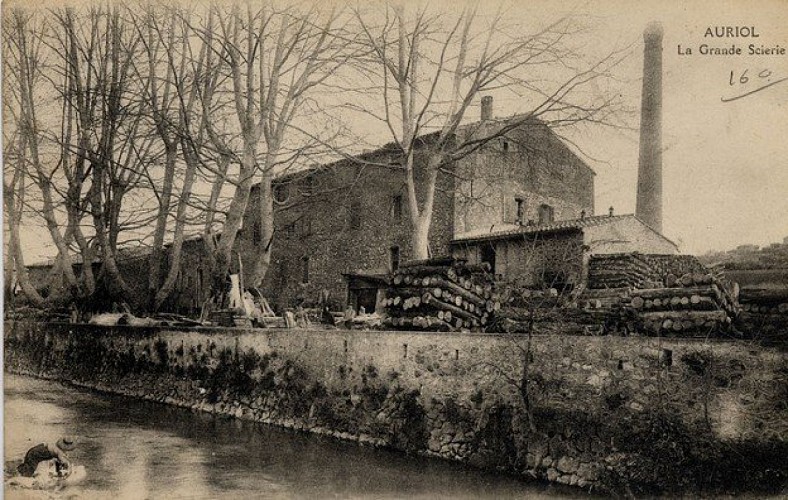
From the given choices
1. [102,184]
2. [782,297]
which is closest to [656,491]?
[782,297]

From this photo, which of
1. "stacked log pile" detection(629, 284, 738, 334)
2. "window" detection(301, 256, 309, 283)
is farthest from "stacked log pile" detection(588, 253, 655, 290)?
"window" detection(301, 256, 309, 283)

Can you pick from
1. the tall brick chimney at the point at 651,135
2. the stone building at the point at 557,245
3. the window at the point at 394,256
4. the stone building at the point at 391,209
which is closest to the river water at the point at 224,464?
the tall brick chimney at the point at 651,135

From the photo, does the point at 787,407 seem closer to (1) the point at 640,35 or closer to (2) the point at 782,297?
(2) the point at 782,297

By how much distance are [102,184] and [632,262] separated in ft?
54.0

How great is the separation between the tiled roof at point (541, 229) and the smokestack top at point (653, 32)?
1070 cm

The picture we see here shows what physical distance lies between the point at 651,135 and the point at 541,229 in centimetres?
575

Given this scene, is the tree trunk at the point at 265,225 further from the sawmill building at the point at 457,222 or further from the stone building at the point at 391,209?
the stone building at the point at 391,209

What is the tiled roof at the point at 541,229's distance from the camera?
21.3 metres

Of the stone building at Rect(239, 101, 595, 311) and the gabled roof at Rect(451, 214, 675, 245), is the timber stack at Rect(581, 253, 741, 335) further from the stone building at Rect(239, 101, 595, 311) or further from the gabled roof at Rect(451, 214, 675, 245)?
the stone building at Rect(239, 101, 595, 311)

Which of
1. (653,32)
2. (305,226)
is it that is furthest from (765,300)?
(305,226)

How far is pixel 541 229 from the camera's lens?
21.8 meters

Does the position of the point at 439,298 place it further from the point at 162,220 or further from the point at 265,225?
A: the point at 162,220

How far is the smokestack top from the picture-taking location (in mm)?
8927

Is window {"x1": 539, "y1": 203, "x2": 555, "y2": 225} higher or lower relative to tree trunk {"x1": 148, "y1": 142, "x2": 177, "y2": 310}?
higher
